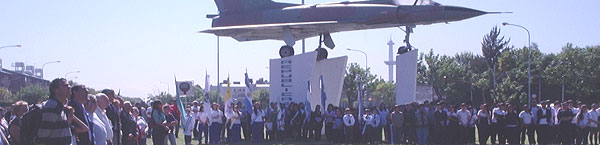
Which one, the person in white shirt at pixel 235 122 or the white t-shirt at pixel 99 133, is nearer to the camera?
the white t-shirt at pixel 99 133

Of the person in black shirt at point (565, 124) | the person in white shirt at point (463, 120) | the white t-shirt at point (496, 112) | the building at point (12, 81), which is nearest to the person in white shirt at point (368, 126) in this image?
the person in white shirt at point (463, 120)

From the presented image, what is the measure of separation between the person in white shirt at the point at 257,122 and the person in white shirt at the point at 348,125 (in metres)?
2.63

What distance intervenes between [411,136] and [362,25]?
4849 mm

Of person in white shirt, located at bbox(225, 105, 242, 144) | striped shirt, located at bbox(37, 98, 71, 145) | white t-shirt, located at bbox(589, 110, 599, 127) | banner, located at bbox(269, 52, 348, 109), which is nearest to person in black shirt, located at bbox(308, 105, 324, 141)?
banner, located at bbox(269, 52, 348, 109)

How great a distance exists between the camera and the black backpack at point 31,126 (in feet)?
25.6

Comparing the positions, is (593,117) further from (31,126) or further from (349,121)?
(31,126)

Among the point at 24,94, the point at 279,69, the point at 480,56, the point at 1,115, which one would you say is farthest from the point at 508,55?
the point at 1,115

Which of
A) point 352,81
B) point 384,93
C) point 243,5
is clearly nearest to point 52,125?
point 243,5

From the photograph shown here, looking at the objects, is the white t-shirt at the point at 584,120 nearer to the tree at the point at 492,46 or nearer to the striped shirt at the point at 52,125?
the striped shirt at the point at 52,125

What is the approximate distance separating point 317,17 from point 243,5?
352 cm

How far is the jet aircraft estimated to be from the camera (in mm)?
24547

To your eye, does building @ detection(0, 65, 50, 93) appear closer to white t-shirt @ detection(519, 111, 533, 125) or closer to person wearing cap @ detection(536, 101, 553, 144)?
white t-shirt @ detection(519, 111, 533, 125)

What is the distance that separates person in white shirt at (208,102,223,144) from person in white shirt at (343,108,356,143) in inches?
147

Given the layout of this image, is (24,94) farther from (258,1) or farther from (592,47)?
(592,47)
